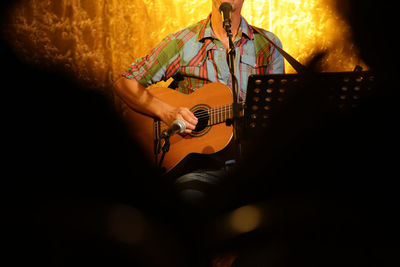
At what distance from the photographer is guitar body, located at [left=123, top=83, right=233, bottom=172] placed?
5.42ft

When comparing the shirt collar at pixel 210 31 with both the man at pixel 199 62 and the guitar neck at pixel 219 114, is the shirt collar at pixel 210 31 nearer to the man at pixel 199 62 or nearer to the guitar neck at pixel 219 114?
the man at pixel 199 62

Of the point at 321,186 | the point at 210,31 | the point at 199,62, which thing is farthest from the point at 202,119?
the point at 321,186

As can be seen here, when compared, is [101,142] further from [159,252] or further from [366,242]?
[366,242]

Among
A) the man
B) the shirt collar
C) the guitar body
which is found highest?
the shirt collar

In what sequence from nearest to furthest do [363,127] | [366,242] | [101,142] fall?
[366,242], [363,127], [101,142]

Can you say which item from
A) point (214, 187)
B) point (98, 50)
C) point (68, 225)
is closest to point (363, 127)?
point (214, 187)

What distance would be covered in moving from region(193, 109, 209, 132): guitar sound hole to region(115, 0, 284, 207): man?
0.16 meters

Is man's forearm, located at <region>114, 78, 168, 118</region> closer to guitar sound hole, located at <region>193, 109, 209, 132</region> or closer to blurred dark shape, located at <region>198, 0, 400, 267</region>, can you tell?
guitar sound hole, located at <region>193, 109, 209, 132</region>

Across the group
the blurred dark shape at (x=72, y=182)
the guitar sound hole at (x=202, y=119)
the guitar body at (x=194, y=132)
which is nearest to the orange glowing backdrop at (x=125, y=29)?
the blurred dark shape at (x=72, y=182)

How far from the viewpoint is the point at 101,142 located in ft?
6.99

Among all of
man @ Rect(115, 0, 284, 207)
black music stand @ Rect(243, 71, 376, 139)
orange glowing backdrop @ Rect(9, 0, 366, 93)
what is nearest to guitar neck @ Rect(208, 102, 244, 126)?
man @ Rect(115, 0, 284, 207)

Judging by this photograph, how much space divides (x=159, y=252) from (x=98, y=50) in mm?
1426

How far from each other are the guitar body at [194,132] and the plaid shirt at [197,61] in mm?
108

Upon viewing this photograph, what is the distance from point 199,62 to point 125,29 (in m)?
0.68
